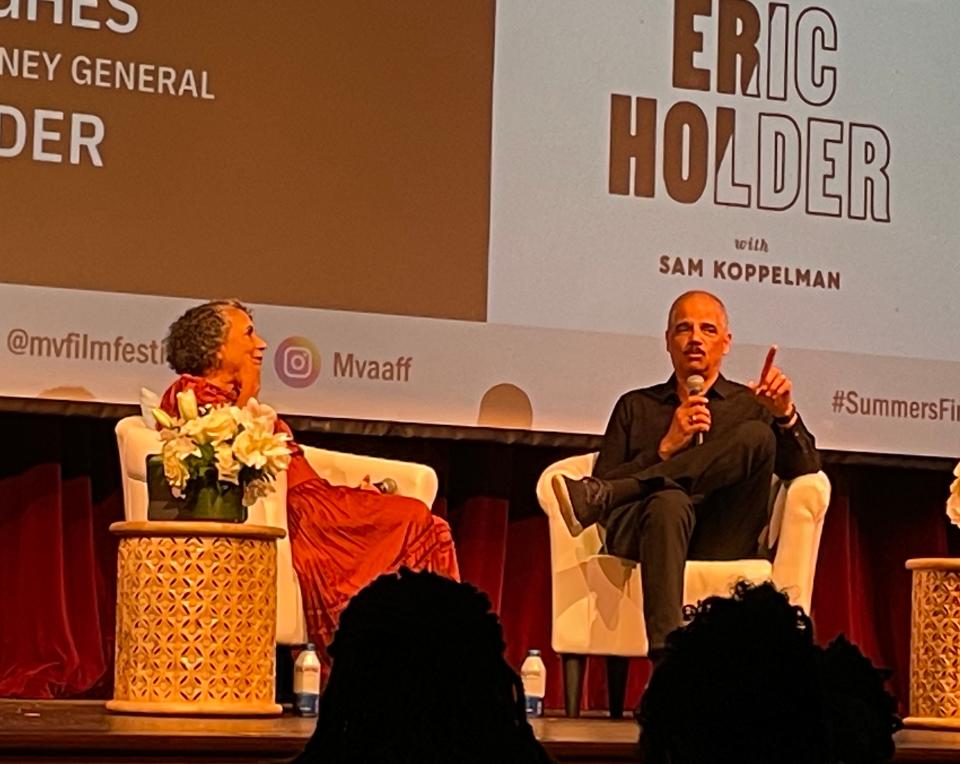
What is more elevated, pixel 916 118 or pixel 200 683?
pixel 916 118

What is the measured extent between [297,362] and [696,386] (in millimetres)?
1032

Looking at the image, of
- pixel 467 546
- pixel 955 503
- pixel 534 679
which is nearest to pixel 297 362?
pixel 467 546

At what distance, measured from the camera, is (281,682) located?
4.23 meters

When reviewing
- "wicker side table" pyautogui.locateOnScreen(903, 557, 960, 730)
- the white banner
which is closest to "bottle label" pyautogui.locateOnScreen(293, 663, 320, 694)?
the white banner

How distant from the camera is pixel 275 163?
4.61 meters

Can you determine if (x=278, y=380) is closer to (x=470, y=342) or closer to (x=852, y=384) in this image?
(x=470, y=342)

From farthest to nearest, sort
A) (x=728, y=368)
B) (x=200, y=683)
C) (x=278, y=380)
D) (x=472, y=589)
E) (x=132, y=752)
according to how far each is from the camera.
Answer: (x=728, y=368), (x=278, y=380), (x=200, y=683), (x=132, y=752), (x=472, y=589)

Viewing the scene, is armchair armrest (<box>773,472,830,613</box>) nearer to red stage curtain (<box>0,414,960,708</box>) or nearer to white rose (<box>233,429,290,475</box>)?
red stage curtain (<box>0,414,960,708</box>)

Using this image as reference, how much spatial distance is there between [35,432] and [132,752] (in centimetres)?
237

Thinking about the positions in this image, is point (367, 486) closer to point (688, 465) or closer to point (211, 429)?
point (688, 465)

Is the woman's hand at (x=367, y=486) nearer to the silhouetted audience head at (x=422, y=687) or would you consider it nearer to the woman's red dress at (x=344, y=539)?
the woman's red dress at (x=344, y=539)

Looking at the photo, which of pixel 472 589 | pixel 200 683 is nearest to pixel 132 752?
pixel 200 683

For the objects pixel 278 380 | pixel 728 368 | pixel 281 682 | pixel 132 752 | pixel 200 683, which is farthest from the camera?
pixel 728 368

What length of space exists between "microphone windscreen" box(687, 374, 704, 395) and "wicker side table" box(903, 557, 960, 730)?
0.66 meters
